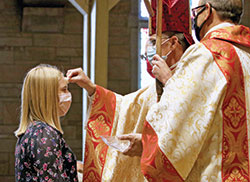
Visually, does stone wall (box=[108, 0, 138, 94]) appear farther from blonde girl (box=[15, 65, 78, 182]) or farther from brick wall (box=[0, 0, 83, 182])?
blonde girl (box=[15, 65, 78, 182])

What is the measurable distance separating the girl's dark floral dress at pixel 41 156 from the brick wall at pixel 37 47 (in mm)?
4206

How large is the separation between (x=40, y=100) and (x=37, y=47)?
4271 millimetres

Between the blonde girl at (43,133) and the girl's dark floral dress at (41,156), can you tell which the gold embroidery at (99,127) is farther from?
the girl's dark floral dress at (41,156)

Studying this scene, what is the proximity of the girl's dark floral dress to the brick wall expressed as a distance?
13.8 feet

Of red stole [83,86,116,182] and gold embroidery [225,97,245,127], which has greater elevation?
gold embroidery [225,97,245,127]

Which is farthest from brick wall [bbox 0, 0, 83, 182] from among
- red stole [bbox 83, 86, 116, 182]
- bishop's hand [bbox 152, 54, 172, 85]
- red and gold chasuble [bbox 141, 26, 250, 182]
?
red and gold chasuble [bbox 141, 26, 250, 182]

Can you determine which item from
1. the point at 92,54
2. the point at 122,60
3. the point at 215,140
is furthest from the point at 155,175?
the point at 122,60

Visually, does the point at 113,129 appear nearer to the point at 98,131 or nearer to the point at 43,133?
the point at 98,131

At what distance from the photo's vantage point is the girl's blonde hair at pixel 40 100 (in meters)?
2.55

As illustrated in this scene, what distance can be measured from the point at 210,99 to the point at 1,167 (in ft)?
17.3

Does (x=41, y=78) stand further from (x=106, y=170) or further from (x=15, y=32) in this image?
(x=15, y=32)

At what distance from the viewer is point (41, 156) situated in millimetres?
2336

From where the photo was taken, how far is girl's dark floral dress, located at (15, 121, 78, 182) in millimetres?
2336

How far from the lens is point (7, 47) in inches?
262
